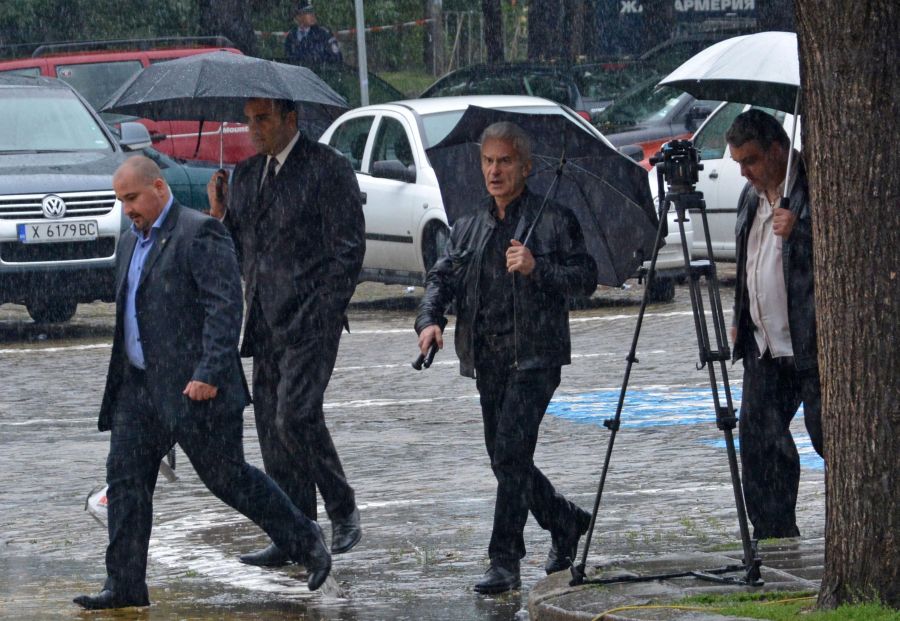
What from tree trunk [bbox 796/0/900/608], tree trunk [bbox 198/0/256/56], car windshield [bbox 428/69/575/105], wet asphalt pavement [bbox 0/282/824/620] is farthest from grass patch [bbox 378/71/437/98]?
tree trunk [bbox 796/0/900/608]

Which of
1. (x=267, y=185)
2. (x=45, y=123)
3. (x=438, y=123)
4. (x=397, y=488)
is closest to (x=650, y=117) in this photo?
(x=438, y=123)

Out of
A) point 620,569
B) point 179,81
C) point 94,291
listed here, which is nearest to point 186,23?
point 94,291

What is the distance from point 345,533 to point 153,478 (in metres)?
1.03

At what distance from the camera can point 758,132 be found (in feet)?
22.8

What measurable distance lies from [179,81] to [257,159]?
676 millimetres

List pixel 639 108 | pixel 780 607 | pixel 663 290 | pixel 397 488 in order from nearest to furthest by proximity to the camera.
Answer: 1. pixel 780 607
2. pixel 397 488
3. pixel 663 290
4. pixel 639 108

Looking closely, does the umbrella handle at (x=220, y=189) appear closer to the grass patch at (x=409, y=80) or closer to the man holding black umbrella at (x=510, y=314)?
the man holding black umbrella at (x=510, y=314)

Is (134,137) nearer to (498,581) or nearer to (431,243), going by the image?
(431,243)

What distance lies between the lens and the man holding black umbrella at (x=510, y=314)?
705 cm

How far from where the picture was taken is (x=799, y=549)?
22.6 feet

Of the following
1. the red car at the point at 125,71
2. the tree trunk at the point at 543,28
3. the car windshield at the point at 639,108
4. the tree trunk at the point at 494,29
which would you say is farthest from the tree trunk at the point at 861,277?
the tree trunk at the point at 494,29

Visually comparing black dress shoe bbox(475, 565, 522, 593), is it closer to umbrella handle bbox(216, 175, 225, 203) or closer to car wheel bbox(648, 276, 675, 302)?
umbrella handle bbox(216, 175, 225, 203)

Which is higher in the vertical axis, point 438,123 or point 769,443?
point 438,123

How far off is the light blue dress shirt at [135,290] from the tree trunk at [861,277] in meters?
2.58
